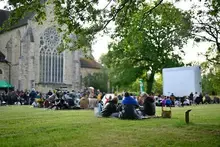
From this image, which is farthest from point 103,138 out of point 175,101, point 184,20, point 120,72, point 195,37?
point 120,72

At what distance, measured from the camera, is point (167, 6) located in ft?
53.4

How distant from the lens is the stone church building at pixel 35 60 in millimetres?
49906

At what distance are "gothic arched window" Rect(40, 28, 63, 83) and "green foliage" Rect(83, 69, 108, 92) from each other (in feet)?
22.3

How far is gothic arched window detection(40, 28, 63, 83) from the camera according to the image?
172ft

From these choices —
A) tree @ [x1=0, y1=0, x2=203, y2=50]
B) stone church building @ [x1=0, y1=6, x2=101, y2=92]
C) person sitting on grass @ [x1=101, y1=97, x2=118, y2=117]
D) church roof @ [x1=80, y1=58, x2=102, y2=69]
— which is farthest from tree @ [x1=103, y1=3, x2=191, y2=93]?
tree @ [x1=0, y1=0, x2=203, y2=50]

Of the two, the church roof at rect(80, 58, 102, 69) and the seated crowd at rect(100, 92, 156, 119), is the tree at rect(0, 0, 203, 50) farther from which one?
the church roof at rect(80, 58, 102, 69)

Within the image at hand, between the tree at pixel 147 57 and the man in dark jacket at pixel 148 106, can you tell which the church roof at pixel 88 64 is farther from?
the man in dark jacket at pixel 148 106

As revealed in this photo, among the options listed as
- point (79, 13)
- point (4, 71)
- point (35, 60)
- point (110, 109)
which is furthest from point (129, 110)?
point (4, 71)

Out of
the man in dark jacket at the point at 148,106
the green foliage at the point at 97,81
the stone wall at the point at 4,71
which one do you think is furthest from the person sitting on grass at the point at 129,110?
the green foliage at the point at 97,81

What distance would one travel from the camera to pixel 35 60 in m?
51.2

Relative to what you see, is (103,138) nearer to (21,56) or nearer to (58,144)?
(58,144)

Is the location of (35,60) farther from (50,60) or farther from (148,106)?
(148,106)

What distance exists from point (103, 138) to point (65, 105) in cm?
1611

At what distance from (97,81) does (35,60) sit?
1339 cm
